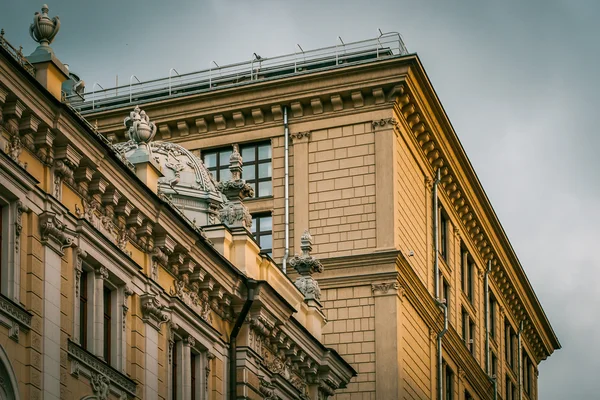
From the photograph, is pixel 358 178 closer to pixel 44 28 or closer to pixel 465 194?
pixel 465 194

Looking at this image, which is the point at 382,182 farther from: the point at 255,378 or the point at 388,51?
the point at 255,378

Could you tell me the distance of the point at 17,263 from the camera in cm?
3130

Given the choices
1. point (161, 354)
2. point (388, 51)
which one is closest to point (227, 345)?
point (161, 354)

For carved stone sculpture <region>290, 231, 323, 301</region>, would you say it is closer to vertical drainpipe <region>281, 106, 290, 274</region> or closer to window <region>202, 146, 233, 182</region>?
vertical drainpipe <region>281, 106, 290, 274</region>

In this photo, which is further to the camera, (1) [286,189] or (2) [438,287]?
(2) [438,287]

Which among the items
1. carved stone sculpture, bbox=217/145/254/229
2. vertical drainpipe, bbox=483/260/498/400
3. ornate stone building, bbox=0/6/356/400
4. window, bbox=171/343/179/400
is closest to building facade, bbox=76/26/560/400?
vertical drainpipe, bbox=483/260/498/400

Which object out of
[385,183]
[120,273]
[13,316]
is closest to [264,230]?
[385,183]

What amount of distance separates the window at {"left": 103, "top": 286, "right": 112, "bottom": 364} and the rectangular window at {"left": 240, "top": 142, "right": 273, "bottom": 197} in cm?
2626

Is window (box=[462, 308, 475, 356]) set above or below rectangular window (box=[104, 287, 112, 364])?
above

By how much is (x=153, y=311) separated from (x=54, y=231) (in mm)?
5332

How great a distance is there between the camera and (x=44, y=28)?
1341 inches

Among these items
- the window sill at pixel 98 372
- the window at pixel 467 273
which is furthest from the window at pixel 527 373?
the window sill at pixel 98 372

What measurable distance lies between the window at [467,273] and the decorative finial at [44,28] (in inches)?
1573

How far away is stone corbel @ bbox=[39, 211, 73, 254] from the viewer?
3241 cm
